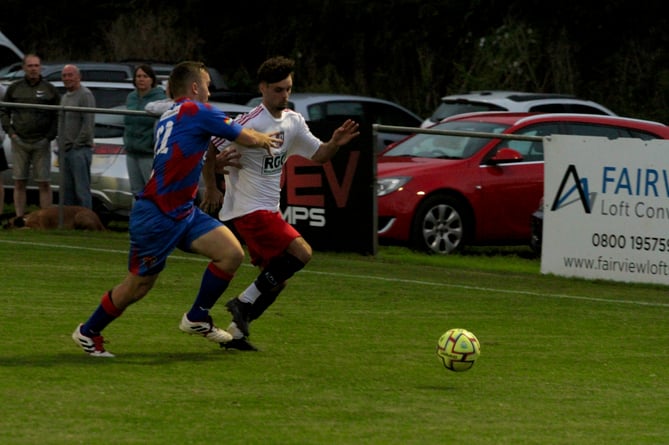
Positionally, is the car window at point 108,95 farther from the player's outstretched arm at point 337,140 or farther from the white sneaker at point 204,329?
the white sneaker at point 204,329

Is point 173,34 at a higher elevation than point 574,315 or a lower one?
higher

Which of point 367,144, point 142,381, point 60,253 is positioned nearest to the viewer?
point 142,381

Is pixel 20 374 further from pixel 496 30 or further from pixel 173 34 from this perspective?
pixel 173 34

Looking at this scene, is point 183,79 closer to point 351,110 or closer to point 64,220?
point 64,220

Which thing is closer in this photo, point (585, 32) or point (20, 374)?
point (20, 374)

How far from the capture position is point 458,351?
32.6 feet

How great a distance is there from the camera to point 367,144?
1791cm

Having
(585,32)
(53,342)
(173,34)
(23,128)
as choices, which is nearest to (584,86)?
(585,32)

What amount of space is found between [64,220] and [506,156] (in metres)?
5.24

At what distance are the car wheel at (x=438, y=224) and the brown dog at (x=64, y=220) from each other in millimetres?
3880

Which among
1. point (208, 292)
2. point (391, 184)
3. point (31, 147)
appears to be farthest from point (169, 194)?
point (31, 147)

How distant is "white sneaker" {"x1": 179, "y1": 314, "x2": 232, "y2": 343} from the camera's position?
10.4m

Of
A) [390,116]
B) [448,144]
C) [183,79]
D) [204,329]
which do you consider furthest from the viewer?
[390,116]

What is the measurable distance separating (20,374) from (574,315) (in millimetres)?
5448
